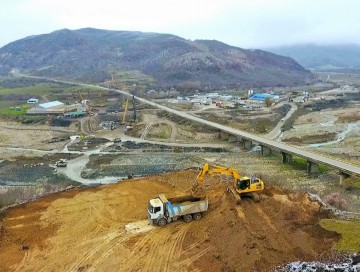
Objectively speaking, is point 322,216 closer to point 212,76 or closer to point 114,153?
point 114,153

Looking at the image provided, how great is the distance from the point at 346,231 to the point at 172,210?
10871 mm

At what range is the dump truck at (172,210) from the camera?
28078 millimetres

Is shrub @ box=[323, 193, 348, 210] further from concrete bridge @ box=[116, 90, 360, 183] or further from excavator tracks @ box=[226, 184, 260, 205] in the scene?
concrete bridge @ box=[116, 90, 360, 183]

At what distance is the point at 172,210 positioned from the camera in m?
28.2

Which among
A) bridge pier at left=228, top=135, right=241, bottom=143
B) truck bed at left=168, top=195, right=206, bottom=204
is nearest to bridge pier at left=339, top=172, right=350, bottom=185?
truck bed at left=168, top=195, right=206, bottom=204

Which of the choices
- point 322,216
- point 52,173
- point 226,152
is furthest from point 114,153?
point 322,216

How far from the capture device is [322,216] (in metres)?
28.6

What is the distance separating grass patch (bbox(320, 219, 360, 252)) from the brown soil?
0.55 m

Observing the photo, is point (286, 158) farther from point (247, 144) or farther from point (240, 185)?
point (240, 185)

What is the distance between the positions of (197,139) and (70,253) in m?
42.6

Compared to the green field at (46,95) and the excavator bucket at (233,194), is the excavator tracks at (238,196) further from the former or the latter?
the green field at (46,95)

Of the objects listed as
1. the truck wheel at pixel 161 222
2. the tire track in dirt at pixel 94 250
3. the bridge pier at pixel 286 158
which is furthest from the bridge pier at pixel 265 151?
the tire track in dirt at pixel 94 250

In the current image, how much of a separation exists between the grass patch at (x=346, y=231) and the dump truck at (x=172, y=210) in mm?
7898

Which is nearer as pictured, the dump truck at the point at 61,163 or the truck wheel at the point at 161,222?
the truck wheel at the point at 161,222
